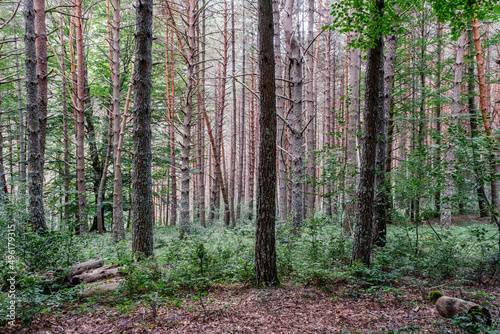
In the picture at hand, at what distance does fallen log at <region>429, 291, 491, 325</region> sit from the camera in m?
3.12

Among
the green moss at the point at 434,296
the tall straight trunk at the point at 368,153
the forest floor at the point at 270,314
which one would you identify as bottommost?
the forest floor at the point at 270,314

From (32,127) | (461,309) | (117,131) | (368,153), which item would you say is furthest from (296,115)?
(32,127)

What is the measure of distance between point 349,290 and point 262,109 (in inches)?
142

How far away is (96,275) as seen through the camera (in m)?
5.23

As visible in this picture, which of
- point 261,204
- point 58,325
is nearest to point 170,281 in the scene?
point 58,325

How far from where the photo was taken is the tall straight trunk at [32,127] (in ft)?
19.9

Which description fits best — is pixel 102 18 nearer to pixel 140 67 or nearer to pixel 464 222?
pixel 140 67

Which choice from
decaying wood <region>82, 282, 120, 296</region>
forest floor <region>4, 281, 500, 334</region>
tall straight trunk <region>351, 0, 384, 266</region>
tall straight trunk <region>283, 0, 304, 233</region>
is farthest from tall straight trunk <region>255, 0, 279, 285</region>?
tall straight trunk <region>283, 0, 304, 233</region>

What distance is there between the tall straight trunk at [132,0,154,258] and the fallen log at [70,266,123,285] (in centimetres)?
54

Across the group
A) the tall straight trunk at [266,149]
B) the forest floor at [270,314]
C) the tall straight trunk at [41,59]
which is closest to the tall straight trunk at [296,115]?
the tall straight trunk at [266,149]

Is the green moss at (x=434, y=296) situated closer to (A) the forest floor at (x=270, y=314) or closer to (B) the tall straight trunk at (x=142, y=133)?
(A) the forest floor at (x=270, y=314)

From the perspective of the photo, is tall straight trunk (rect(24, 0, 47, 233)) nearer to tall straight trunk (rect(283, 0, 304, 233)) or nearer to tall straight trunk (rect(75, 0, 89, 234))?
tall straight trunk (rect(75, 0, 89, 234))

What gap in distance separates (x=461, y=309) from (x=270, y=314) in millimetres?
2514

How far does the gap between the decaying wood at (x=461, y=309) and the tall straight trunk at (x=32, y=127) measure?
25.1 ft
